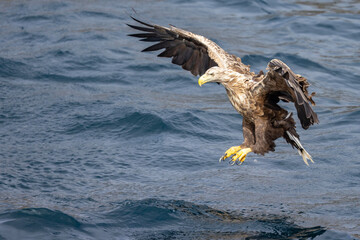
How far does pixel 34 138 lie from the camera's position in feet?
31.3

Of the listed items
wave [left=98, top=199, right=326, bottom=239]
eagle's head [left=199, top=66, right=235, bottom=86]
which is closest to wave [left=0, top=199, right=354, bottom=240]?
wave [left=98, top=199, right=326, bottom=239]

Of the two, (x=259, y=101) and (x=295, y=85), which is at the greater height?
(x=295, y=85)

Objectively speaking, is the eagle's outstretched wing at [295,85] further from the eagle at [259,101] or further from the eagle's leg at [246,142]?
the eagle's leg at [246,142]

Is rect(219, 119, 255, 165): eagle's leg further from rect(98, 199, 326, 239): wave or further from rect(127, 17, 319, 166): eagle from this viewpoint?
rect(98, 199, 326, 239): wave

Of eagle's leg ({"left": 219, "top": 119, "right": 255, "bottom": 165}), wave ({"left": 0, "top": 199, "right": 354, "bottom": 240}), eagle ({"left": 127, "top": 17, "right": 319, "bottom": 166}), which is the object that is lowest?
wave ({"left": 0, "top": 199, "right": 354, "bottom": 240})

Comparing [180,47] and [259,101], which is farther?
[180,47]

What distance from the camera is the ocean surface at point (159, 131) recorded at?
7.14m

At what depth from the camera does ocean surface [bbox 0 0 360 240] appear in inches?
281

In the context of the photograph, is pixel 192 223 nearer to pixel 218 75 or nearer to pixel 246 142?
pixel 246 142

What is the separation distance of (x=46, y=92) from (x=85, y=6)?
482 cm

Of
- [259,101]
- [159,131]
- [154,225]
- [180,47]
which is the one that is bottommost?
[154,225]

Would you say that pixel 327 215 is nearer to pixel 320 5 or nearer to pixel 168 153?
pixel 168 153

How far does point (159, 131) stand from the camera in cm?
997

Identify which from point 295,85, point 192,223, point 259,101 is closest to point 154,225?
point 192,223
